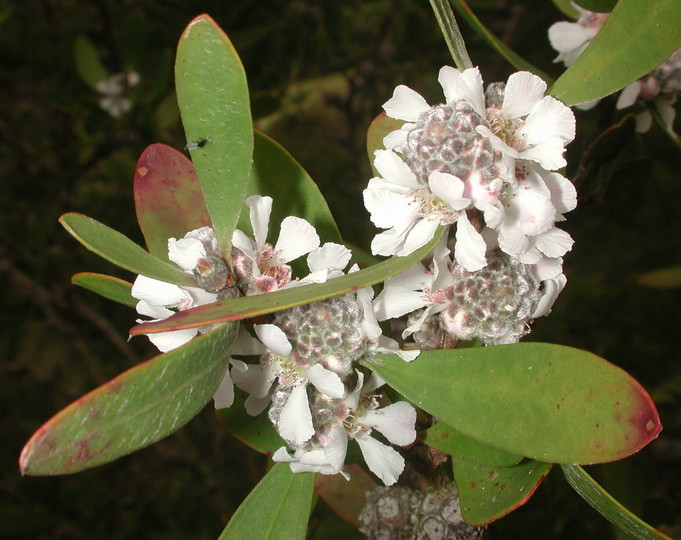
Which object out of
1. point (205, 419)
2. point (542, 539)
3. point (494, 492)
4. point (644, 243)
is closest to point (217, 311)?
point (494, 492)

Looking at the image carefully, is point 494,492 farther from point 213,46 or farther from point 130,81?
point 130,81

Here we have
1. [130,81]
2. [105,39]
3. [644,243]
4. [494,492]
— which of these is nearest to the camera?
[494,492]

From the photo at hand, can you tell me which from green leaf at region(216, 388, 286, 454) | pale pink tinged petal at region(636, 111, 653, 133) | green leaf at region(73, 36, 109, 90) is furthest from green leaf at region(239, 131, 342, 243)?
green leaf at region(73, 36, 109, 90)

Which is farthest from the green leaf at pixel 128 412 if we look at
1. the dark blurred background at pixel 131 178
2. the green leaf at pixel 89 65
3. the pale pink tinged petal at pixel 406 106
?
the green leaf at pixel 89 65

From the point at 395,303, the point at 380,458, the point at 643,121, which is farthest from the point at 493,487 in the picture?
the point at 643,121

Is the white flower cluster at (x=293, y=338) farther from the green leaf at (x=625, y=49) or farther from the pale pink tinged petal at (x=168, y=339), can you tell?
the green leaf at (x=625, y=49)

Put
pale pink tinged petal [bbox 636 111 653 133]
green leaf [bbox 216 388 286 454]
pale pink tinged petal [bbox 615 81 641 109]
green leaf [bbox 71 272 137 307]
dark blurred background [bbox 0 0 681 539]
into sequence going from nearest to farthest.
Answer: green leaf [bbox 71 272 137 307] → green leaf [bbox 216 388 286 454] → pale pink tinged petal [bbox 615 81 641 109] → pale pink tinged petal [bbox 636 111 653 133] → dark blurred background [bbox 0 0 681 539]

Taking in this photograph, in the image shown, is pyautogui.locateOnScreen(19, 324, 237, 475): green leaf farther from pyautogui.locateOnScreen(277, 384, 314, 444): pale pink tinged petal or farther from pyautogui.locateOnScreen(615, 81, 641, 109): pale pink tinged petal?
pyautogui.locateOnScreen(615, 81, 641, 109): pale pink tinged petal
